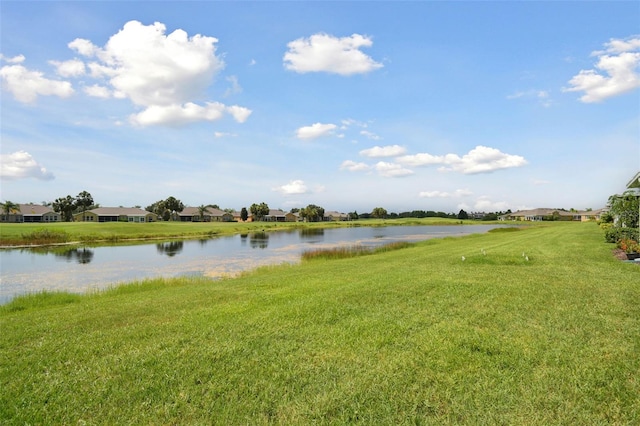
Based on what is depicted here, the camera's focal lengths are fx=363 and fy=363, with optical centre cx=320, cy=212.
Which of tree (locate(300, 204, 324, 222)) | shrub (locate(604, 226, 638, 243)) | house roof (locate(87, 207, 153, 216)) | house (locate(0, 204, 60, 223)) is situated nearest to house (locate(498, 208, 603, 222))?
tree (locate(300, 204, 324, 222))

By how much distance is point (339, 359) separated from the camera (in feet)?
17.9

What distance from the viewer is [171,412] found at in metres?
4.25

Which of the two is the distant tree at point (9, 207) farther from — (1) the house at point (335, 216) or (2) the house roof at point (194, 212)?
(1) the house at point (335, 216)

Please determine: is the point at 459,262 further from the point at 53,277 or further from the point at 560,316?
the point at 53,277

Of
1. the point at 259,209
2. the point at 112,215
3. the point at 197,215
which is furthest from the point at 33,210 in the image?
the point at 259,209

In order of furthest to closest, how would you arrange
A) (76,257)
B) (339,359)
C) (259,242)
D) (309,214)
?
(309,214), (259,242), (76,257), (339,359)

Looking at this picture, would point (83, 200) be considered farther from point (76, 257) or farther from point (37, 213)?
point (76, 257)

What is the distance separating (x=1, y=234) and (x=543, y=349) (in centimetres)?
5864

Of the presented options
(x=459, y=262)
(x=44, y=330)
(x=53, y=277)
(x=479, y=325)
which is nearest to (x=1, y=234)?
(x=53, y=277)

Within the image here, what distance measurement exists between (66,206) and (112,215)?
13.9 meters

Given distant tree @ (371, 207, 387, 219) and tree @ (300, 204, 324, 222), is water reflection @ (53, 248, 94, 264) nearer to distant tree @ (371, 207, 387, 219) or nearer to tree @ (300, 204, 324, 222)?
tree @ (300, 204, 324, 222)

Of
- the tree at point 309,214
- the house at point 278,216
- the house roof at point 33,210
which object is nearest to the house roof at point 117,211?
the house roof at point 33,210

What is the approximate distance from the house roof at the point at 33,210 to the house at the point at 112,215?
685 cm

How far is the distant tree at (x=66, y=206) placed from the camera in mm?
98000
